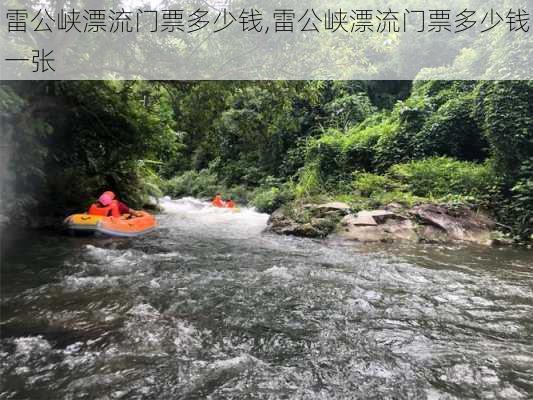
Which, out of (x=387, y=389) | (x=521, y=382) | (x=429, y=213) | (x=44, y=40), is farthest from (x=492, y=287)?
(x=44, y=40)

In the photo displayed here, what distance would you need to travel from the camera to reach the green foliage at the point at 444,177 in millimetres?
9125

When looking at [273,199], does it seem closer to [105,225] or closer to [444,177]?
[444,177]

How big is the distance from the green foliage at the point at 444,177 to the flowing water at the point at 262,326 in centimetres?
326

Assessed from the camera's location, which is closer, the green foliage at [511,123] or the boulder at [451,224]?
the boulder at [451,224]

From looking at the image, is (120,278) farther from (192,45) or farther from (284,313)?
(192,45)

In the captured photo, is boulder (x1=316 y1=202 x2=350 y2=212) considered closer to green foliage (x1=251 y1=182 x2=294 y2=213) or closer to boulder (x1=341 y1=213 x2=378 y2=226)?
boulder (x1=341 y1=213 x2=378 y2=226)

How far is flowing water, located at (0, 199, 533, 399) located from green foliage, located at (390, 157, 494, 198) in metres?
3.26

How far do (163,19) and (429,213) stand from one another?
20.3 feet

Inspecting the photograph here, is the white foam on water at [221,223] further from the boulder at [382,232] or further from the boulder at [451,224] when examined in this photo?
the boulder at [451,224]

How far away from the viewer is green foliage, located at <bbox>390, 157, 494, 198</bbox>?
912cm

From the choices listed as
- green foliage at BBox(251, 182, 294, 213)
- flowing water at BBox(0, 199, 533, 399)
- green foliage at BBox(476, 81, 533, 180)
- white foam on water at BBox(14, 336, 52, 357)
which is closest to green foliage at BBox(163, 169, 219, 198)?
green foliage at BBox(251, 182, 294, 213)

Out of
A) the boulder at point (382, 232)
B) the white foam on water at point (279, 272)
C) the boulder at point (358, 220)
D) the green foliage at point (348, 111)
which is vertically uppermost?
the green foliage at point (348, 111)

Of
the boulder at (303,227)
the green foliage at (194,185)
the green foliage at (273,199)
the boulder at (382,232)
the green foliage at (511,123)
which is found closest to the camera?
the boulder at (382,232)

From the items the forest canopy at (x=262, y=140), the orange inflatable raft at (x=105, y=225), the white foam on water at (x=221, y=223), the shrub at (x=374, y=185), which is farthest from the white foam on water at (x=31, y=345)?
the shrub at (x=374, y=185)
